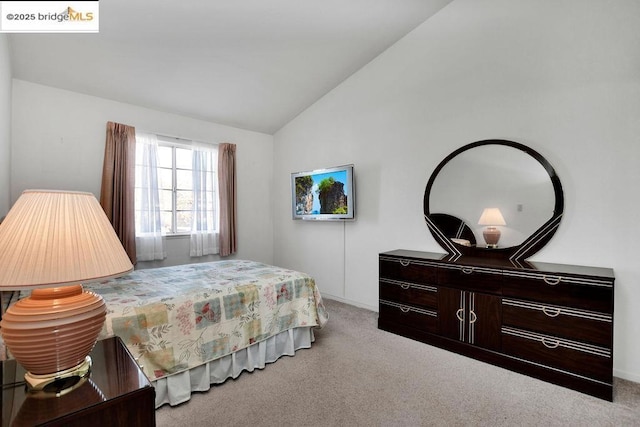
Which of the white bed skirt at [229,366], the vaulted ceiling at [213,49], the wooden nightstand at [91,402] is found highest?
the vaulted ceiling at [213,49]

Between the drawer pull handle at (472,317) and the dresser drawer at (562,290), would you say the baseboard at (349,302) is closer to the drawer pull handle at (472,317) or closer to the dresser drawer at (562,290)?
the drawer pull handle at (472,317)

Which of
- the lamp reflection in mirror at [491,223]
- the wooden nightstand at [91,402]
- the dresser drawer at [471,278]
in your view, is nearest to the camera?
the wooden nightstand at [91,402]

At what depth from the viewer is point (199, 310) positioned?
200 centimetres

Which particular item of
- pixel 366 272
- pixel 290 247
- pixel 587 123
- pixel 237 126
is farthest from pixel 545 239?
pixel 237 126

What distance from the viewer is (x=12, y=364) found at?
3.88 feet

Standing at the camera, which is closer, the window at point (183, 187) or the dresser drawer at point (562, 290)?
the dresser drawer at point (562, 290)

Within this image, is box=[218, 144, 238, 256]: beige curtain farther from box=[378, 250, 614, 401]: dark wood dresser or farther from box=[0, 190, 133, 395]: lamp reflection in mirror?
box=[0, 190, 133, 395]: lamp reflection in mirror

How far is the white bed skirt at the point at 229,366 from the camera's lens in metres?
1.86

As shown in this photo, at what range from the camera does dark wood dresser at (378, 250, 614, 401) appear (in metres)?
1.99

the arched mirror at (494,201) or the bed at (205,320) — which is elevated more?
the arched mirror at (494,201)

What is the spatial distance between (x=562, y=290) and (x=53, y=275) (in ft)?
9.30

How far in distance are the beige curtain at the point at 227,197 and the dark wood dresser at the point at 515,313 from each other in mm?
2518

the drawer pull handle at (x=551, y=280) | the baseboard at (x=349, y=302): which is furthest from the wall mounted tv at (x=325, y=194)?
the drawer pull handle at (x=551, y=280)

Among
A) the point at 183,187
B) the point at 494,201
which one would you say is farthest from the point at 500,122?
the point at 183,187
